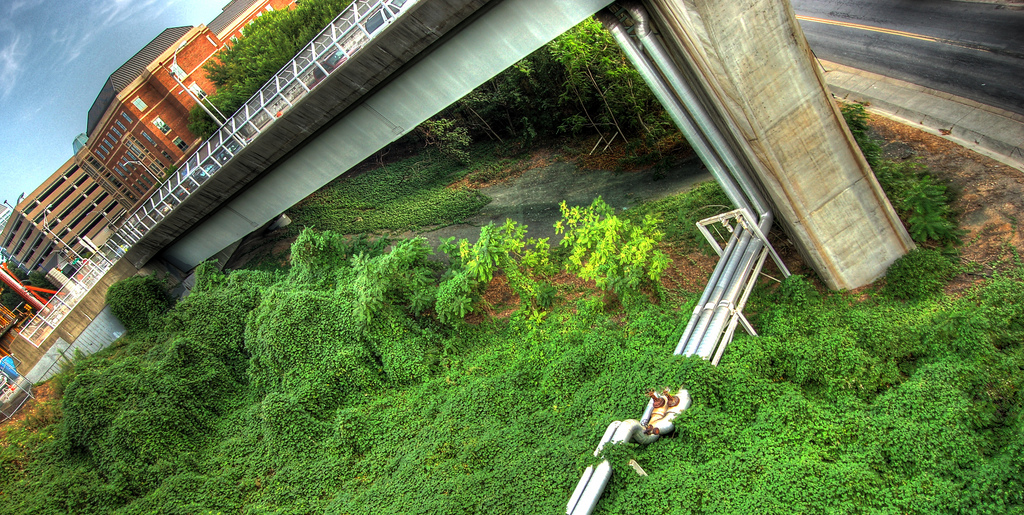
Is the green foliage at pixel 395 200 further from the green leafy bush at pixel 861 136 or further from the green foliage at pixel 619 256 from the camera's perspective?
the green leafy bush at pixel 861 136

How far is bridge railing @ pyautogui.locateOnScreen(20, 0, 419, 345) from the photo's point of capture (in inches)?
464

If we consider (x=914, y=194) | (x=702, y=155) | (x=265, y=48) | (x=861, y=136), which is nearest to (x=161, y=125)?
(x=265, y=48)

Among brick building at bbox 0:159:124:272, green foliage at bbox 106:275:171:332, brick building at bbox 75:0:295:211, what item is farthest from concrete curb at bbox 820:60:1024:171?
brick building at bbox 0:159:124:272

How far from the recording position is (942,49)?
16094 millimetres

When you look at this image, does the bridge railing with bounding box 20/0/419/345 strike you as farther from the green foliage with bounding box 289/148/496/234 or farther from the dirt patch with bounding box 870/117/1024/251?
the dirt patch with bounding box 870/117/1024/251

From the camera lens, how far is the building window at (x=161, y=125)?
31.8 meters

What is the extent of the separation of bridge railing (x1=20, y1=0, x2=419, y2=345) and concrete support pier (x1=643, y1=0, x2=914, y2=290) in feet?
18.2

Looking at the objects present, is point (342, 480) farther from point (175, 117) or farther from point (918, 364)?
point (175, 117)

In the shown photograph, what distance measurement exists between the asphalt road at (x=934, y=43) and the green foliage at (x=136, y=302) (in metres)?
22.4

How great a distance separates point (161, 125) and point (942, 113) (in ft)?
116

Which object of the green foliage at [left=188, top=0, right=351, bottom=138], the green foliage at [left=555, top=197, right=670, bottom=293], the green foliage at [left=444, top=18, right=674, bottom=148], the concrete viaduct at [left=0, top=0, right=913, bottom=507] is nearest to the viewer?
the concrete viaduct at [left=0, top=0, right=913, bottom=507]

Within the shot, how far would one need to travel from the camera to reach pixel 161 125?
3198 centimetres

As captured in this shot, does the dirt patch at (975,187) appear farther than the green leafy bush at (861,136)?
No

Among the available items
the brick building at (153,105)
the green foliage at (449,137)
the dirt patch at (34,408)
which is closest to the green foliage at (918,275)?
the green foliage at (449,137)
